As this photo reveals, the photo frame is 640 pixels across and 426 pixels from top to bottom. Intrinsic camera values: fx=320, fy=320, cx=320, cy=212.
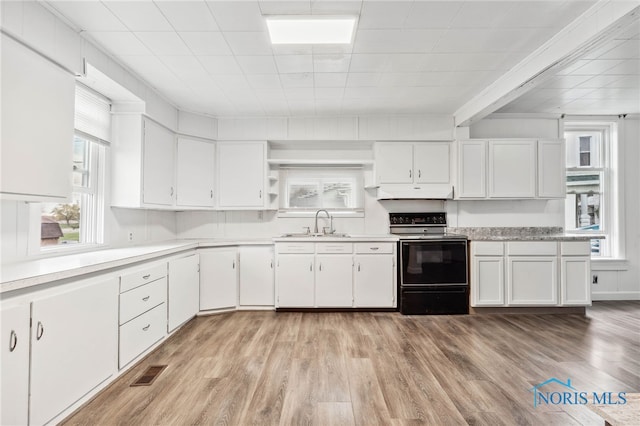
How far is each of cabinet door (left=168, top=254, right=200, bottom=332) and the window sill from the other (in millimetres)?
5368

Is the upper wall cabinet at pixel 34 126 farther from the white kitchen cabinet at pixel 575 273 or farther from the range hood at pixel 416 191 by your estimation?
the white kitchen cabinet at pixel 575 273

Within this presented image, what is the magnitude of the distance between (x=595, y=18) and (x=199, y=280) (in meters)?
4.26

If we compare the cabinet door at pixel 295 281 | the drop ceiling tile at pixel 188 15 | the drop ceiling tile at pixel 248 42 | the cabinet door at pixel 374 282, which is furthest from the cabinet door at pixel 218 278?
the drop ceiling tile at pixel 188 15

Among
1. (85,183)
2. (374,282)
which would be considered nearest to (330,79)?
(374,282)

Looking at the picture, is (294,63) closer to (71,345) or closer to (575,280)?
(71,345)

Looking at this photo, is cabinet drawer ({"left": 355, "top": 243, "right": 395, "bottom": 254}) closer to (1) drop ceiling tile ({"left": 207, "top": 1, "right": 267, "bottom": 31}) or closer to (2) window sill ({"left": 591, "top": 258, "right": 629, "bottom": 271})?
(1) drop ceiling tile ({"left": 207, "top": 1, "right": 267, "bottom": 31})

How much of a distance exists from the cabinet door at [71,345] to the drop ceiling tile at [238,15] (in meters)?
1.96

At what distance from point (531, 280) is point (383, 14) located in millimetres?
3504

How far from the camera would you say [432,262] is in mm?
3959

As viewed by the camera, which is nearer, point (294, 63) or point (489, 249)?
point (294, 63)

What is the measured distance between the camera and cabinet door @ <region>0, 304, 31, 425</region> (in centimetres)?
147

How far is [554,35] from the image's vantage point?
2.44 meters

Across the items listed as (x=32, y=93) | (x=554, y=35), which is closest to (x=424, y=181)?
(x=554, y=35)

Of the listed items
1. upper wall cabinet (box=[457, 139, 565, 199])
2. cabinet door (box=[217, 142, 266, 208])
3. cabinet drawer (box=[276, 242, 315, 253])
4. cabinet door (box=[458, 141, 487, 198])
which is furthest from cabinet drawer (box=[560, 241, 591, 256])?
cabinet door (box=[217, 142, 266, 208])
